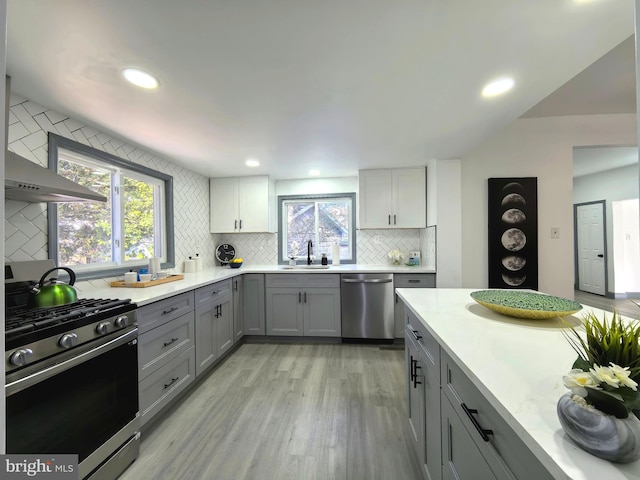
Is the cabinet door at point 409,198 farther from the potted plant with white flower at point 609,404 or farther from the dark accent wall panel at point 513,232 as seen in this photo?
the potted plant with white flower at point 609,404

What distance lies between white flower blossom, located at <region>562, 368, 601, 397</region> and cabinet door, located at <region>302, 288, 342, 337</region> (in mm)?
2801

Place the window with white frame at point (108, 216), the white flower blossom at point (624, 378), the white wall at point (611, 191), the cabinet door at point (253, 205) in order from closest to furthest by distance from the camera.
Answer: the white flower blossom at point (624, 378), the window with white frame at point (108, 216), the cabinet door at point (253, 205), the white wall at point (611, 191)

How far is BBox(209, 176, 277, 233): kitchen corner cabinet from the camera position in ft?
12.1

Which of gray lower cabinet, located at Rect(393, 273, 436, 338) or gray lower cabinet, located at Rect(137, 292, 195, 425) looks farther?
gray lower cabinet, located at Rect(393, 273, 436, 338)

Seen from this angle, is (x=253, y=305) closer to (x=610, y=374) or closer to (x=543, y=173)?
(x=610, y=374)

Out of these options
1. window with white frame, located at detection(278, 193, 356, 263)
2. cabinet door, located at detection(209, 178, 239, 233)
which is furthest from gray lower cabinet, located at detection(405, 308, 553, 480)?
cabinet door, located at detection(209, 178, 239, 233)

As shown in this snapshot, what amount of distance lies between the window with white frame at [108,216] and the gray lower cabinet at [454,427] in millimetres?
2464

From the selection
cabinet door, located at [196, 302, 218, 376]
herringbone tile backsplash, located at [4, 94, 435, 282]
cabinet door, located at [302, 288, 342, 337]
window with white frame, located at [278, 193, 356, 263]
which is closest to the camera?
herringbone tile backsplash, located at [4, 94, 435, 282]

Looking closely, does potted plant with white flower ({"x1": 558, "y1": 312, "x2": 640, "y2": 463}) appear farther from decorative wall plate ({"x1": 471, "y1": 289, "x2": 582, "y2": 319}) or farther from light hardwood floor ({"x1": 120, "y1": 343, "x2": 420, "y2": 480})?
light hardwood floor ({"x1": 120, "y1": 343, "x2": 420, "y2": 480})

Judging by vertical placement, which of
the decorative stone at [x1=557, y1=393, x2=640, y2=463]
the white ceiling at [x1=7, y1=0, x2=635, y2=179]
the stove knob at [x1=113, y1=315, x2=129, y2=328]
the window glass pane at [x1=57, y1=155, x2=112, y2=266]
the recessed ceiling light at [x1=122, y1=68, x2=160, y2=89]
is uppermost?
the white ceiling at [x1=7, y1=0, x2=635, y2=179]

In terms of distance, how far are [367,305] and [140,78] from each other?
2.93 metres

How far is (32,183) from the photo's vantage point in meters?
1.28

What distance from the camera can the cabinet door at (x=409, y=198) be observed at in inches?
135

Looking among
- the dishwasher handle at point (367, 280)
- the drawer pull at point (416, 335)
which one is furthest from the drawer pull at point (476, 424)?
the dishwasher handle at point (367, 280)
